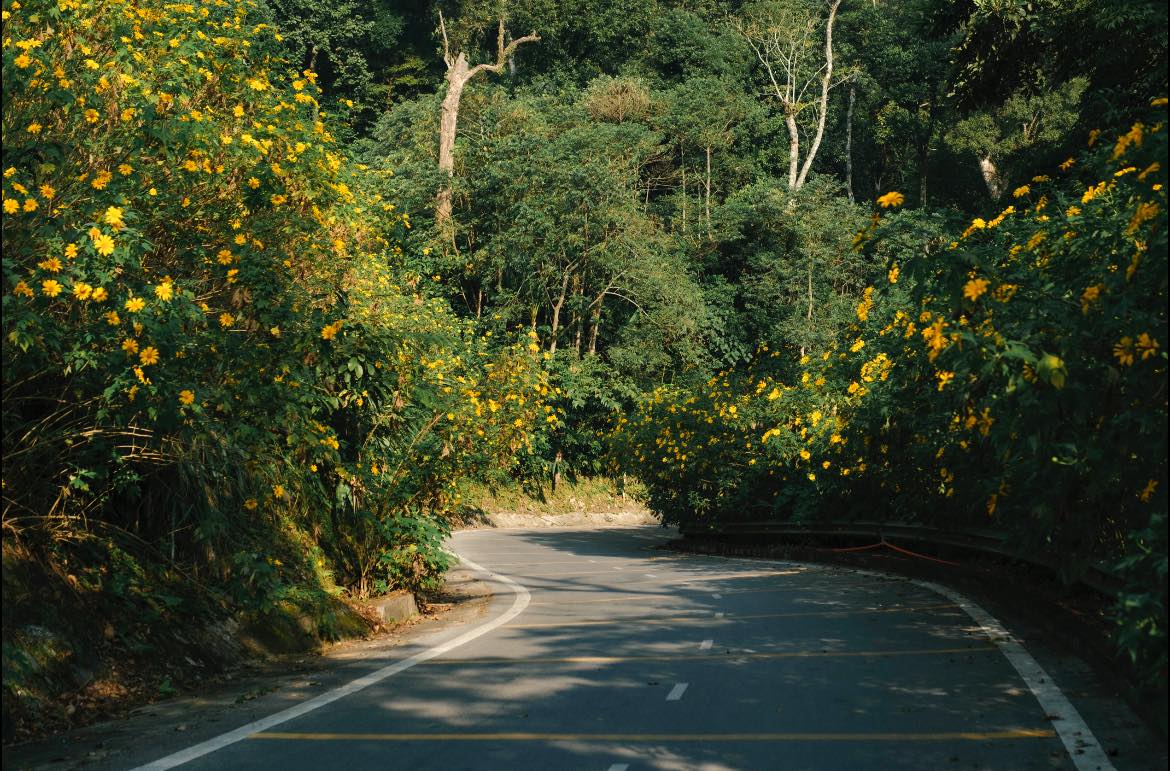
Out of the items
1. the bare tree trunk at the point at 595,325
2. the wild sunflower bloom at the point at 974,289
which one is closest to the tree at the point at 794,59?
the bare tree trunk at the point at 595,325

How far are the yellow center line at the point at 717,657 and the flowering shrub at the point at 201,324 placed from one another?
1.70 meters

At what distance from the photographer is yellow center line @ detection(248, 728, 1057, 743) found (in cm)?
656

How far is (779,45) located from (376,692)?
5355 centimetres

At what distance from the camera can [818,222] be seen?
158 feet

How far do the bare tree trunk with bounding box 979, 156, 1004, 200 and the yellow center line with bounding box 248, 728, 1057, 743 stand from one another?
42.0m

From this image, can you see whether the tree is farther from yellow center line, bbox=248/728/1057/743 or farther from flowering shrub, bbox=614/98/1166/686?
yellow center line, bbox=248/728/1057/743

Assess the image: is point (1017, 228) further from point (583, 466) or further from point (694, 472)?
point (583, 466)

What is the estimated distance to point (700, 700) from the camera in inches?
304

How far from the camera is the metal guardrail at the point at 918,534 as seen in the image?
8.06 metres

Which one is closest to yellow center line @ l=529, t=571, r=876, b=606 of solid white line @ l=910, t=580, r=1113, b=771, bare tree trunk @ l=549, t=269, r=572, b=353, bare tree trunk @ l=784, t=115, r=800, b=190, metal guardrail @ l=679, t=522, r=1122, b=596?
metal guardrail @ l=679, t=522, r=1122, b=596

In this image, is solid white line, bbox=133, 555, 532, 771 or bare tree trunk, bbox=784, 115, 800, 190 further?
bare tree trunk, bbox=784, 115, 800, 190

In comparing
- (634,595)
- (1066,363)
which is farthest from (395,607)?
(1066,363)

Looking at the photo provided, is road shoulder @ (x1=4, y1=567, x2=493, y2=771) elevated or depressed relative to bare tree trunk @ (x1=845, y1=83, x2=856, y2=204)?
depressed

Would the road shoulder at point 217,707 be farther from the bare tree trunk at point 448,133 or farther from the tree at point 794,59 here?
the tree at point 794,59
